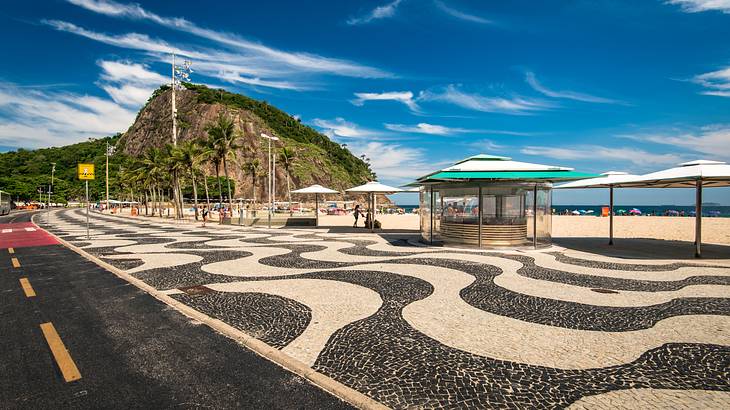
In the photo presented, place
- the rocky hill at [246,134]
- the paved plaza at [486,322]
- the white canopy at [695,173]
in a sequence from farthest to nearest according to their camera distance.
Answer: the rocky hill at [246,134], the white canopy at [695,173], the paved plaza at [486,322]

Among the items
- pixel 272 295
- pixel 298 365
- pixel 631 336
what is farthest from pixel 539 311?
pixel 272 295

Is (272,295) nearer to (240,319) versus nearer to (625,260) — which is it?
(240,319)

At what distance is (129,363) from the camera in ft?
14.1

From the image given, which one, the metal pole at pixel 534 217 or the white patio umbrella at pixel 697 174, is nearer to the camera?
the white patio umbrella at pixel 697 174

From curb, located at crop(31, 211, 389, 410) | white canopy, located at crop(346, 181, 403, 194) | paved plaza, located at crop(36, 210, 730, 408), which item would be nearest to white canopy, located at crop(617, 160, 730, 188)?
paved plaza, located at crop(36, 210, 730, 408)

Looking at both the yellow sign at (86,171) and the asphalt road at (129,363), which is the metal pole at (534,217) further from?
the yellow sign at (86,171)

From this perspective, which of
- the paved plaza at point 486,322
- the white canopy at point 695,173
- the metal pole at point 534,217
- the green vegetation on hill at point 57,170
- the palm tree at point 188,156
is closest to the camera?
the paved plaza at point 486,322

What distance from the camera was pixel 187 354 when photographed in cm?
457

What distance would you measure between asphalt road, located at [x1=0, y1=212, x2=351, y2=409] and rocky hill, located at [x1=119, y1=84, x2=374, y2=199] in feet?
317

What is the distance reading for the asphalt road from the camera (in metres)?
3.54

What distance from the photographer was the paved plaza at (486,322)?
3.78m

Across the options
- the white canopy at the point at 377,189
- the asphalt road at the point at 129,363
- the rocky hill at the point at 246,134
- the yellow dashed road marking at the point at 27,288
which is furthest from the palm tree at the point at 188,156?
the rocky hill at the point at 246,134

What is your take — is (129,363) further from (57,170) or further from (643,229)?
(57,170)

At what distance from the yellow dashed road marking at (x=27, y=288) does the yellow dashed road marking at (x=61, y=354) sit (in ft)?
8.46
